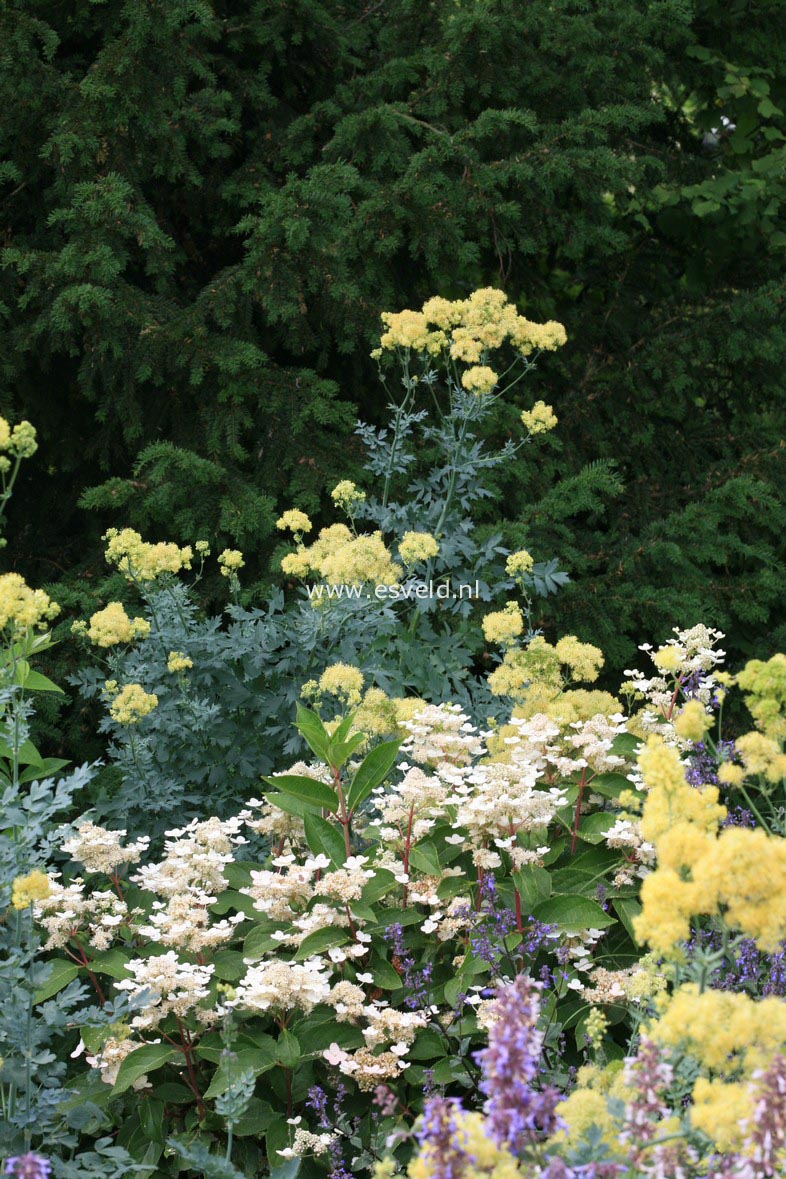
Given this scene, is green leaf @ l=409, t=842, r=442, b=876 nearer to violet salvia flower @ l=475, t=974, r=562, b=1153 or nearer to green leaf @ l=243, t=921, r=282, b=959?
green leaf @ l=243, t=921, r=282, b=959

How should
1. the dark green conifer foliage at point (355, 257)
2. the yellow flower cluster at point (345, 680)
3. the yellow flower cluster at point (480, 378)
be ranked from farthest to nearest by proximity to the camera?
the dark green conifer foliage at point (355, 257) → the yellow flower cluster at point (480, 378) → the yellow flower cluster at point (345, 680)

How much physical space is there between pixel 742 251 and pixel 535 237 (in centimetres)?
162

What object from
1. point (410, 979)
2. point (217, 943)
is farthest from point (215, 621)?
point (410, 979)

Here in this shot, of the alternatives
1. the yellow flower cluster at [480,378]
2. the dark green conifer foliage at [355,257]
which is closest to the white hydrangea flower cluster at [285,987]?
the yellow flower cluster at [480,378]

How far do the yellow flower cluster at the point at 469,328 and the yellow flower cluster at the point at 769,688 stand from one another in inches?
91.0

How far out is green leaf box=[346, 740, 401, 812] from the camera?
258 cm

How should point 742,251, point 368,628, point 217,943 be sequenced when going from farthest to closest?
point 742,251
point 368,628
point 217,943

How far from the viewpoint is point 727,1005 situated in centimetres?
131

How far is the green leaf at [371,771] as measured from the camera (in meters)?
2.58

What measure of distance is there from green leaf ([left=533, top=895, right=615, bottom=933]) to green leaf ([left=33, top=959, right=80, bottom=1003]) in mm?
958

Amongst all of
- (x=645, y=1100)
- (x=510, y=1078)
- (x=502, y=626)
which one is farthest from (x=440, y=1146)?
(x=502, y=626)

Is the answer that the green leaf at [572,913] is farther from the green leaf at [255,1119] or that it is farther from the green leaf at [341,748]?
the green leaf at [255,1119]

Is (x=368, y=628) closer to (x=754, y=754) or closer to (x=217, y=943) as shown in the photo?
(x=217, y=943)

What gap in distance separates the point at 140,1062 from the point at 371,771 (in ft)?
2.42
